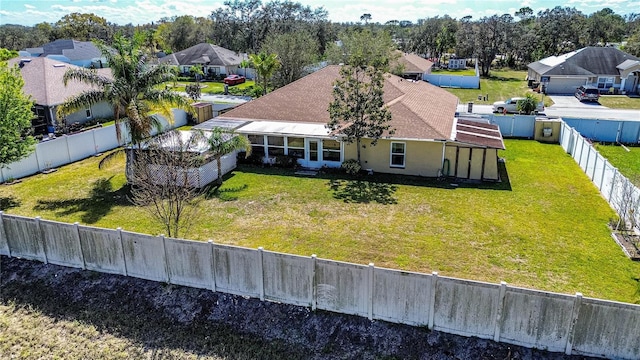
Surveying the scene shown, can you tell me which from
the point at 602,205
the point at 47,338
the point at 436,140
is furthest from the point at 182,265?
the point at 602,205

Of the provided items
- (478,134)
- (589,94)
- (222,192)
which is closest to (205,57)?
(589,94)

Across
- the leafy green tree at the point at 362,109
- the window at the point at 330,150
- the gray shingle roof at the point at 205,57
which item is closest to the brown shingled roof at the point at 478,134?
the leafy green tree at the point at 362,109

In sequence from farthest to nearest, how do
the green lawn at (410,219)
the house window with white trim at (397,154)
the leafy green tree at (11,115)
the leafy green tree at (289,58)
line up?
1. the leafy green tree at (289,58)
2. the house window with white trim at (397,154)
3. the leafy green tree at (11,115)
4. the green lawn at (410,219)

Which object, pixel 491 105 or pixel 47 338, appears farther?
pixel 491 105

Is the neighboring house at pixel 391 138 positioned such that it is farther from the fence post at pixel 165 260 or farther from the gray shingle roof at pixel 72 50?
the gray shingle roof at pixel 72 50

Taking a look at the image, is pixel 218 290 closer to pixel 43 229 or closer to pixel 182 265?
pixel 182 265

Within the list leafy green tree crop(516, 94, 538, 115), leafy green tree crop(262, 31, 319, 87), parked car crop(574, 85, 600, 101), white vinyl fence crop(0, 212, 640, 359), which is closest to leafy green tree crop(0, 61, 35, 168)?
white vinyl fence crop(0, 212, 640, 359)
